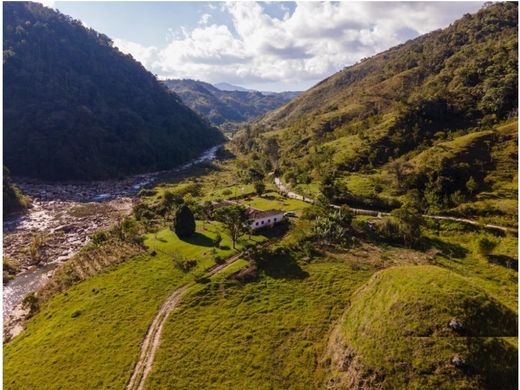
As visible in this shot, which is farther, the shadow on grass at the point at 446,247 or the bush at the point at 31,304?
the shadow on grass at the point at 446,247

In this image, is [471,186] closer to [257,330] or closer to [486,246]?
[486,246]

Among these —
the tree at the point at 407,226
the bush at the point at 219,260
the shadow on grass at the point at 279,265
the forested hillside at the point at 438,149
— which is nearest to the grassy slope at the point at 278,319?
the shadow on grass at the point at 279,265

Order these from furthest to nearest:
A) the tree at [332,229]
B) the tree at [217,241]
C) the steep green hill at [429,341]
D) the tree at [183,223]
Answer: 1. the tree at [183,223]
2. the tree at [217,241]
3. the tree at [332,229]
4. the steep green hill at [429,341]

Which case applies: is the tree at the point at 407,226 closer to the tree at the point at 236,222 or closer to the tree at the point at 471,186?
the tree at the point at 471,186

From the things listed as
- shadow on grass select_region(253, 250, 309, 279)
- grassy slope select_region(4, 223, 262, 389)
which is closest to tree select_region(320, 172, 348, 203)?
shadow on grass select_region(253, 250, 309, 279)

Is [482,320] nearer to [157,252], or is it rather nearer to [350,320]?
A: [350,320]

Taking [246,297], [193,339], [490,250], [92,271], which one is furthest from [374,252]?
[92,271]
